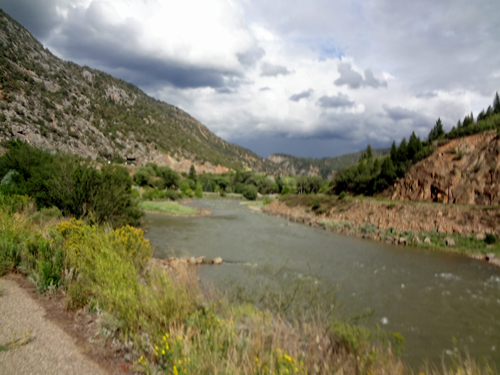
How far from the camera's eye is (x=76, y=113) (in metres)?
75.9

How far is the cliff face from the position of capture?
26766mm

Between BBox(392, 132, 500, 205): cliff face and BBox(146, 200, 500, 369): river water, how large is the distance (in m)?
11.2

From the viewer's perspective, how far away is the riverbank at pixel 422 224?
68.6 ft

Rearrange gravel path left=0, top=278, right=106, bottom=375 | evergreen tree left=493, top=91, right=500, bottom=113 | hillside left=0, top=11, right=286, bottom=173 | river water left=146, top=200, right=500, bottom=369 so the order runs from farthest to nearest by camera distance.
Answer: hillside left=0, top=11, right=286, bottom=173 → evergreen tree left=493, top=91, right=500, bottom=113 → river water left=146, top=200, right=500, bottom=369 → gravel path left=0, top=278, right=106, bottom=375

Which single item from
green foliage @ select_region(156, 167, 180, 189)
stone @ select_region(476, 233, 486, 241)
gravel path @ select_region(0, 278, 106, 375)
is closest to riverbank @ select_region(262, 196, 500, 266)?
stone @ select_region(476, 233, 486, 241)

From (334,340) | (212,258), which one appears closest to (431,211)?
(212,258)

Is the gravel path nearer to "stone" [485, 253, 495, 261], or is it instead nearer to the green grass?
"stone" [485, 253, 495, 261]

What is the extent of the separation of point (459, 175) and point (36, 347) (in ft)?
115

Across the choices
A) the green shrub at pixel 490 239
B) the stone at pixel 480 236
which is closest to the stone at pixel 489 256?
the green shrub at pixel 490 239

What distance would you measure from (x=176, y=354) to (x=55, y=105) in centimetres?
8439

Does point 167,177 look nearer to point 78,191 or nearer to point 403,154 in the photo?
point 403,154

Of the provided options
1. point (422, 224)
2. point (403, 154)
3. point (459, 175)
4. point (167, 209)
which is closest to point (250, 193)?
point (167, 209)

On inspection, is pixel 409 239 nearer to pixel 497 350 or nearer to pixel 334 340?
pixel 497 350

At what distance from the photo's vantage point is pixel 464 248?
2066cm
